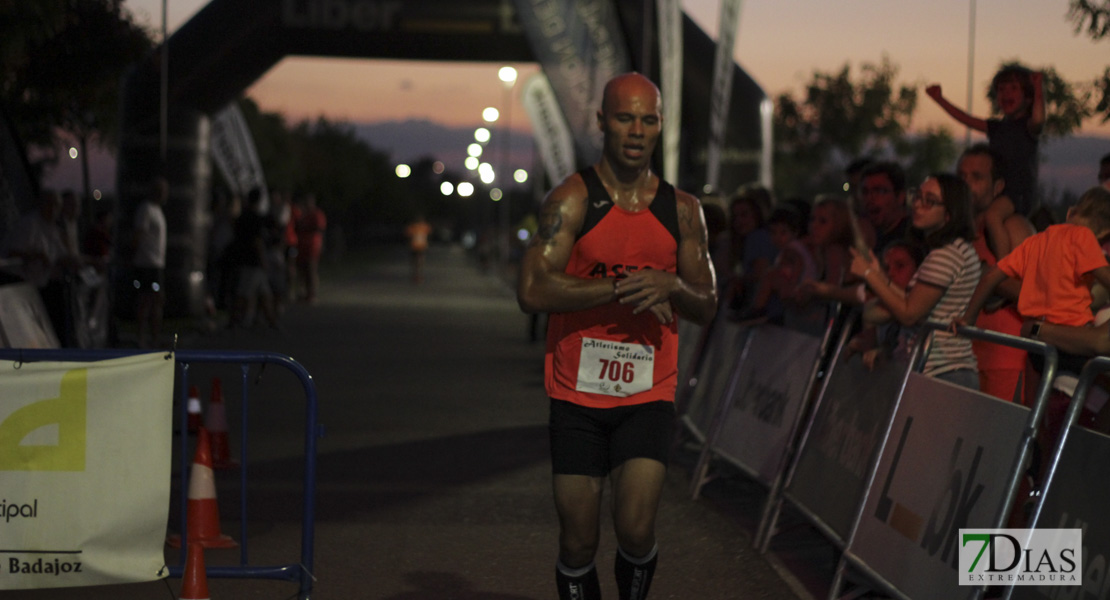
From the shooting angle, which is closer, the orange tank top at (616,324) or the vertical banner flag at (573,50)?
the orange tank top at (616,324)

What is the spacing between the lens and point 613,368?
4.75 metres

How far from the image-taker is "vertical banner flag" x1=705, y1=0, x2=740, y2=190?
16.7 m

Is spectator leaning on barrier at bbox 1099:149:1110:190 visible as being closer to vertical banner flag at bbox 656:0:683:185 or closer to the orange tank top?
the orange tank top

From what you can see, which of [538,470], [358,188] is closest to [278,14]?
[538,470]

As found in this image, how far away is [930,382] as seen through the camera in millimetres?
5516

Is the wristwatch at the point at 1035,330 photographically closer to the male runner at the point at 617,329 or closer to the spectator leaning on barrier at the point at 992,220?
the spectator leaning on barrier at the point at 992,220

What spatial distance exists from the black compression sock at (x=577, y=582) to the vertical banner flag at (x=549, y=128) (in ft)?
64.6

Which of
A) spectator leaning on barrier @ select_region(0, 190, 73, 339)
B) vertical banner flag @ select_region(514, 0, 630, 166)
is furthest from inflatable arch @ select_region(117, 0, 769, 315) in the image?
spectator leaning on barrier @ select_region(0, 190, 73, 339)

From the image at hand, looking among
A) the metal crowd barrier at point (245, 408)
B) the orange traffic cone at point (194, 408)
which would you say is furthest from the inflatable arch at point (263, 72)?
the metal crowd barrier at point (245, 408)

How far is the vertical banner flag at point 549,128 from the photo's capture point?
82.5 ft

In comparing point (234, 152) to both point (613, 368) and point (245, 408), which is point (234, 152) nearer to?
point (245, 408)

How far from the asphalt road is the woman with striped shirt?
1.17 meters

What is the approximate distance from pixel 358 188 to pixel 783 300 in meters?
108

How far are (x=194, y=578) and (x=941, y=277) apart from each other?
3398mm
